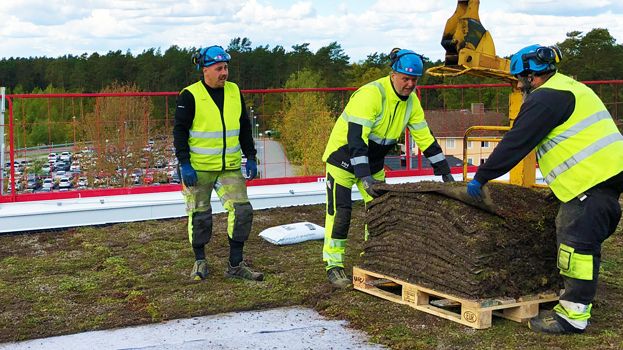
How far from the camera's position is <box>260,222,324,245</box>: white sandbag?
8711mm

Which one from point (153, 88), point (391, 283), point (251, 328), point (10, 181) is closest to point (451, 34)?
point (391, 283)

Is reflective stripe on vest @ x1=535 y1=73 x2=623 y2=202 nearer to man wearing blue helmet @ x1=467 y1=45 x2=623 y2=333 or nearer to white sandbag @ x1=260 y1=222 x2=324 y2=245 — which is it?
man wearing blue helmet @ x1=467 y1=45 x2=623 y2=333

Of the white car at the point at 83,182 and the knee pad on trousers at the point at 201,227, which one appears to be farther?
the white car at the point at 83,182

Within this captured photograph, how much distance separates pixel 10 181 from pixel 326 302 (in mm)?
6262

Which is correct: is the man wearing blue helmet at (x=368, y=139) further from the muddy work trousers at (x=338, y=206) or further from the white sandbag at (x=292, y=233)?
the white sandbag at (x=292, y=233)

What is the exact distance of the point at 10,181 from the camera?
10711 mm

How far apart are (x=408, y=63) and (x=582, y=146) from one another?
1.65 metres

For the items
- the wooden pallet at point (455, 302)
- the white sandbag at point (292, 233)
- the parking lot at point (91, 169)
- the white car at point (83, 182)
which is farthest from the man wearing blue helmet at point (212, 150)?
the white car at point (83, 182)

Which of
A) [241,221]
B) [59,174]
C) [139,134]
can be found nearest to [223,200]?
[241,221]

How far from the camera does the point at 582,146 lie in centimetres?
524

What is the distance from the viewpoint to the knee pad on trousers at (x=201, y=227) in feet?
23.3

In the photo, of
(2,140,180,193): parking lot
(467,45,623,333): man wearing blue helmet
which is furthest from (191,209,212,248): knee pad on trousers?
(467,45,623,333): man wearing blue helmet

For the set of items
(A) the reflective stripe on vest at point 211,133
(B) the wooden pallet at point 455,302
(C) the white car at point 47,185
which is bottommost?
(B) the wooden pallet at point 455,302

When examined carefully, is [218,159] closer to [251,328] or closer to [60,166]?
[251,328]
